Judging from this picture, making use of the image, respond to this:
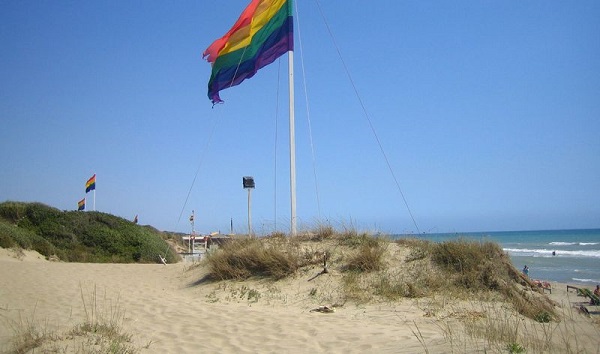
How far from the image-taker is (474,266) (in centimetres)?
884

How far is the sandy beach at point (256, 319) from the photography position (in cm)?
536

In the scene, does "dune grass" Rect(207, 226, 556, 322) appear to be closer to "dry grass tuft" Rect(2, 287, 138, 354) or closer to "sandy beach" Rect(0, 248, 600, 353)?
"sandy beach" Rect(0, 248, 600, 353)

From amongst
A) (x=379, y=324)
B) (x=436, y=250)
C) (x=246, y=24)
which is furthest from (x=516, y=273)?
(x=246, y=24)

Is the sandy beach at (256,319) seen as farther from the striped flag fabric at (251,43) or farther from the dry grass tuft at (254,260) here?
the striped flag fabric at (251,43)

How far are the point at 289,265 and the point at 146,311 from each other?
338cm

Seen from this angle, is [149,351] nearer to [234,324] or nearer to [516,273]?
[234,324]

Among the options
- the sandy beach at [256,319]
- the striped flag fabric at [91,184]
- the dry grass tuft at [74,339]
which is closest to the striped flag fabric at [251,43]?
the sandy beach at [256,319]

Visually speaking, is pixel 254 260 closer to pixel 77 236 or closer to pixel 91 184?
pixel 77 236

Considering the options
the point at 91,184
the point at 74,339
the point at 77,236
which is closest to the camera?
the point at 74,339

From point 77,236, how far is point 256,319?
17.1 metres

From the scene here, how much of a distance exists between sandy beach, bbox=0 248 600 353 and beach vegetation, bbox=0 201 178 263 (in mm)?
8402

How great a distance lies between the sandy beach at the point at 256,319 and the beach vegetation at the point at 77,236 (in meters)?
8.40

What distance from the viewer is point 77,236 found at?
822 inches

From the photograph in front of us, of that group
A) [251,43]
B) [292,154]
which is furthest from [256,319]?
[251,43]
